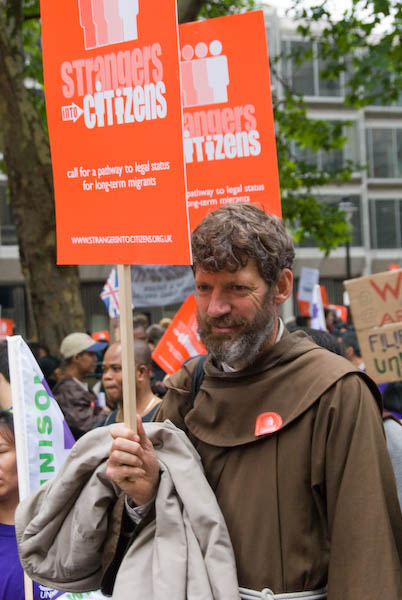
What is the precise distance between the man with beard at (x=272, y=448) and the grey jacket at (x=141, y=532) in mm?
32

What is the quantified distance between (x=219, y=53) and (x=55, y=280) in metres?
6.46

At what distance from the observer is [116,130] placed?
258 centimetres

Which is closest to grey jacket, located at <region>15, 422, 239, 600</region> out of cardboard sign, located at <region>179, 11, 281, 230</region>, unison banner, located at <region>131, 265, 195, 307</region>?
cardboard sign, located at <region>179, 11, 281, 230</region>

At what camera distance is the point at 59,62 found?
271 cm

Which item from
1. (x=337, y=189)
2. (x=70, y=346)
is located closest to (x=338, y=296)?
(x=337, y=189)

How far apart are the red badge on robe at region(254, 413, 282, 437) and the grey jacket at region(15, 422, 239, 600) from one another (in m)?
0.20

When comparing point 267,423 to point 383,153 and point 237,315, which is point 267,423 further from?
point 383,153

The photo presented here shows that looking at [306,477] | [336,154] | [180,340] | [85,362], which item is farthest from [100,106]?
[336,154]

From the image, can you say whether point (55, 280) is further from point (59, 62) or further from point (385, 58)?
point (59, 62)

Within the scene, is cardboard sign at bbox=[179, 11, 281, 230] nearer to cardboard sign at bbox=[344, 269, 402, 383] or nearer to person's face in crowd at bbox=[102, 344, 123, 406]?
cardboard sign at bbox=[344, 269, 402, 383]

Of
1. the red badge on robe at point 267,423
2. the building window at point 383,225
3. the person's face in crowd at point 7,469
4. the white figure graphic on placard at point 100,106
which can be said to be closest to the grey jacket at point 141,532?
the red badge on robe at point 267,423

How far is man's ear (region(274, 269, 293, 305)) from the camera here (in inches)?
99.7

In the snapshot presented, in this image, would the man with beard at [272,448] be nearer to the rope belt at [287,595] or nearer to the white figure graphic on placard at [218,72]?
the rope belt at [287,595]

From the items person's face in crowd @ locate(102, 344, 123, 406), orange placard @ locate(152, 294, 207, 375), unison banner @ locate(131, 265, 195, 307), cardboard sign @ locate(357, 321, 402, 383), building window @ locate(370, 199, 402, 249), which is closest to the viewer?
cardboard sign @ locate(357, 321, 402, 383)
